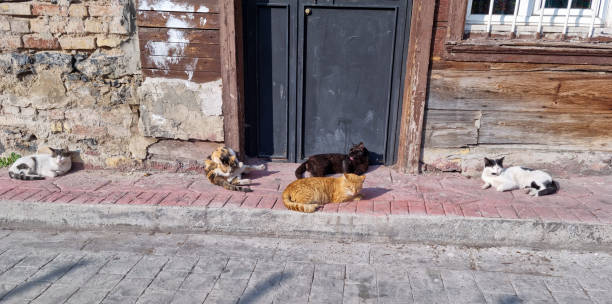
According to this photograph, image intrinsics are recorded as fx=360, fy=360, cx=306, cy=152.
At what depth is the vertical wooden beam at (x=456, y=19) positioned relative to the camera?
3820 mm

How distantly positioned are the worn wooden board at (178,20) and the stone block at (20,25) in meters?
1.35

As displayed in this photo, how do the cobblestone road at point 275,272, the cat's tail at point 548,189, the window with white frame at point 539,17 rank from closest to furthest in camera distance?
the cobblestone road at point 275,272 → the cat's tail at point 548,189 → the window with white frame at point 539,17

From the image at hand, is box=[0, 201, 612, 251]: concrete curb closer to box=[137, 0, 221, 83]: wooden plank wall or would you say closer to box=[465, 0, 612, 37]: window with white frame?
box=[137, 0, 221, 83]: wooden plank wall

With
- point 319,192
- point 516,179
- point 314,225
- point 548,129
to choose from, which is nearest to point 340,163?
point 319,192

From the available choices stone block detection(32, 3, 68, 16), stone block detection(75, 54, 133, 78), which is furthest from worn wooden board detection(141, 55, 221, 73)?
→ stone block detection(32, 3, 68, 16)

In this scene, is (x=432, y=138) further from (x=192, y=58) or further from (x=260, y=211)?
(x=192, y=58)

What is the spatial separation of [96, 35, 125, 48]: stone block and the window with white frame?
3.97 meters

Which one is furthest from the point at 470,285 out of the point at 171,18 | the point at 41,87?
the point at 41,87

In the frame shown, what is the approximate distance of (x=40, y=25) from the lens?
416 cm

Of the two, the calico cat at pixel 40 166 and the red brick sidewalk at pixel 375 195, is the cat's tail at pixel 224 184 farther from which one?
the calico cat at pixel 40 166

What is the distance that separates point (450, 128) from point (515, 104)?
757 millimetres

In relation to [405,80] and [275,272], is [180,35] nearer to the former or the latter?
[405,80]

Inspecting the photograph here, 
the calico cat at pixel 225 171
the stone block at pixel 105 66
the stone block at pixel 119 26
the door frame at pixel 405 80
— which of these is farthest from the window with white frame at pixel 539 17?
the stone block at pixel 105 66

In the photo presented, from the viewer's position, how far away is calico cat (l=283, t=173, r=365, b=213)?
350cm
